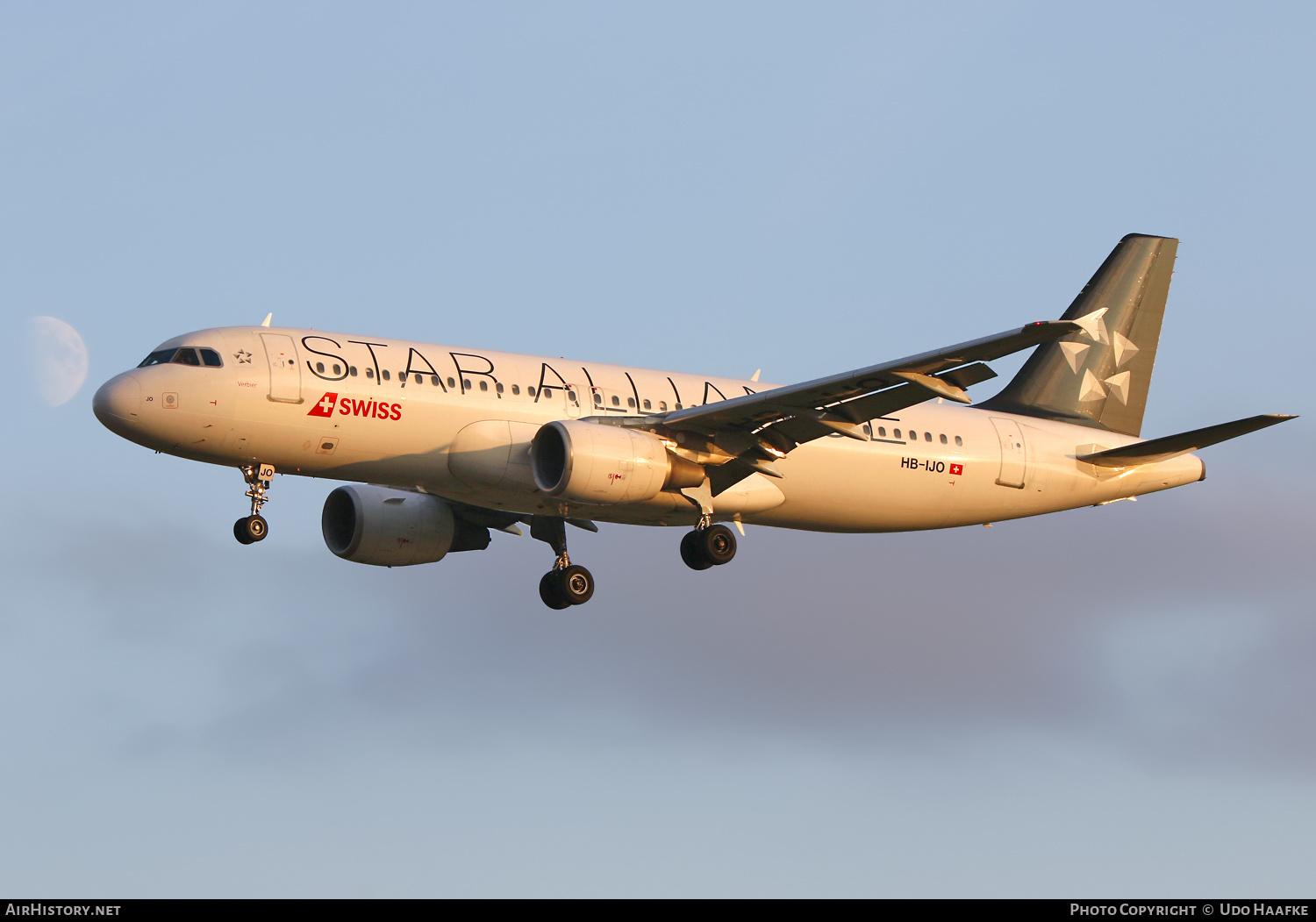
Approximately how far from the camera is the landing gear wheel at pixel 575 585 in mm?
38969

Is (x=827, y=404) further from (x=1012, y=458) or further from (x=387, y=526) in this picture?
(x=387, y=526)

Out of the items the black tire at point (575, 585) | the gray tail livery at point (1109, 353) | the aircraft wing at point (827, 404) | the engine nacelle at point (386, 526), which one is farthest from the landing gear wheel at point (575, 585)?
the gray tail livery at point (1109, 353)

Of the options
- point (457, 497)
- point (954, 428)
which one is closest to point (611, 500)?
point (457, 497)

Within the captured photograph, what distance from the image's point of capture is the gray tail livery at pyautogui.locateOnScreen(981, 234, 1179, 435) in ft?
141

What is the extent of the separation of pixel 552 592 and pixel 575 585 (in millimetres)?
749

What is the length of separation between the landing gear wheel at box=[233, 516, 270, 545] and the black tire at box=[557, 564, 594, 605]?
770 centimetres

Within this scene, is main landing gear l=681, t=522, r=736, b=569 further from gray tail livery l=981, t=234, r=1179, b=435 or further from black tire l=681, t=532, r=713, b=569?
gray tail livery l=981, t=234, r=1179, b=435

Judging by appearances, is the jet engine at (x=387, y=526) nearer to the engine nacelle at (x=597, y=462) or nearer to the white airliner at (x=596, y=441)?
the white airliner at (x=596, y=441)

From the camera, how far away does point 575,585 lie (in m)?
39.0

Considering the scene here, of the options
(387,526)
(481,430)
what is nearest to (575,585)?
(387,526)

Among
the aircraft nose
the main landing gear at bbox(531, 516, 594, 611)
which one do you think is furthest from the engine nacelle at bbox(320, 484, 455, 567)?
the aircraft nose

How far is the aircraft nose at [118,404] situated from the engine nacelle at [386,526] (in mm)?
7778

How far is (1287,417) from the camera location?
106ft

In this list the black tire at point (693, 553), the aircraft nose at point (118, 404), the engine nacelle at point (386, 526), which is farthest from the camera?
the engine nacelle at point (386, 526)
